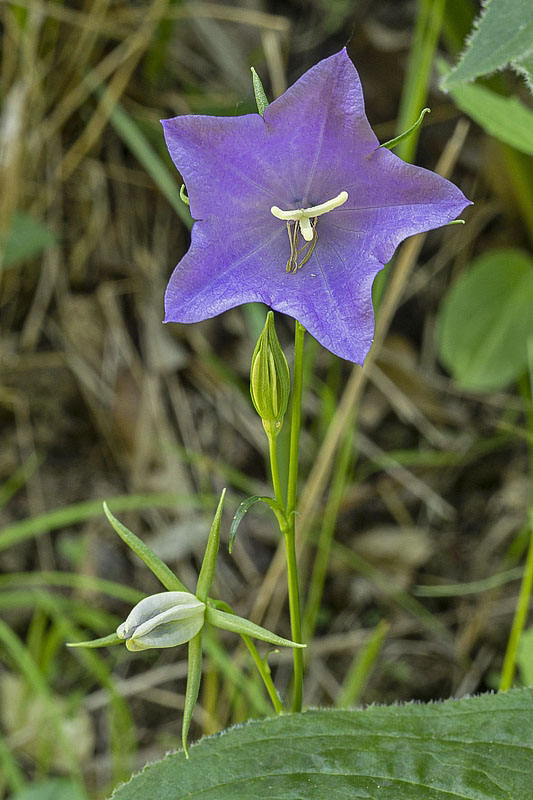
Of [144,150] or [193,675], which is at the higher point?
[193,675]

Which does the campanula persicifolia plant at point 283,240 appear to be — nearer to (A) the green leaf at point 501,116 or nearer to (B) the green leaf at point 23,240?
(A) the green leaf at point 501,116

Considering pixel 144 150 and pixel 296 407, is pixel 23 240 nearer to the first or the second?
pixel 144 150

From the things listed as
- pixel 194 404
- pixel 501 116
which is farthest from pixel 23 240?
pixel 501 116

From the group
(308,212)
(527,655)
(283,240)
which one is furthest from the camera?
(527,655)

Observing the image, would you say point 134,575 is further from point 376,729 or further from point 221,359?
point 376,729

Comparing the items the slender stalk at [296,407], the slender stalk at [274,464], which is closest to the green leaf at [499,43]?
the slender stalk at [296,407]

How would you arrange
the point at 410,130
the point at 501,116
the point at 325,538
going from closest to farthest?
the point at 410,130 < the point at 501,116 < the point at 325,538

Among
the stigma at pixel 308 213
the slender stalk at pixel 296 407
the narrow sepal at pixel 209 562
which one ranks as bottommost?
the narrow sepal at pixel 209 562
